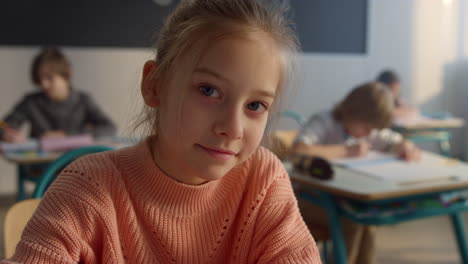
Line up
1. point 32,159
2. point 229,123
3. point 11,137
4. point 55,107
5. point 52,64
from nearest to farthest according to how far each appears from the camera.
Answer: point 229,123 < point 32,159 < point 11,137 < point 52,64 < point 55,107

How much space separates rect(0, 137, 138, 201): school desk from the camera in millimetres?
2357

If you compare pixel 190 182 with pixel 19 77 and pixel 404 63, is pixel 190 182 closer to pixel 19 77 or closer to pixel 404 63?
pixel 19 77

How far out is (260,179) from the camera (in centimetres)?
87

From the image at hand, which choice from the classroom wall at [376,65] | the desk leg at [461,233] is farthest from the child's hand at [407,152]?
the classroom wall at [376,65]

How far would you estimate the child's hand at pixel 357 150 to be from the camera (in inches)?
89.0

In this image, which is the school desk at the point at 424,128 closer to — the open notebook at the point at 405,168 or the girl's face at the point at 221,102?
the open notebook at the point at 405,168

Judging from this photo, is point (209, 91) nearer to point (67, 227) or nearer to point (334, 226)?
point (67, 227)

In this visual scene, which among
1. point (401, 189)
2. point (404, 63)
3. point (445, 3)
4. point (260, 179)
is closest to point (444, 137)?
point (404, 63)

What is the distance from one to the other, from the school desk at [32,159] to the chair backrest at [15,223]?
1.12 metres

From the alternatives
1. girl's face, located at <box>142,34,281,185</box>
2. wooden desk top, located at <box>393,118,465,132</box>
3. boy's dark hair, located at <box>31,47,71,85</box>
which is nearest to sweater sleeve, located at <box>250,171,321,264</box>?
girl's face, located at <box>142,34,281,185</box>

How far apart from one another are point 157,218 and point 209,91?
8.6 inches

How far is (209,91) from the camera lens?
70cm

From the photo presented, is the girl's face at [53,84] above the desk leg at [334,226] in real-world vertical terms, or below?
above

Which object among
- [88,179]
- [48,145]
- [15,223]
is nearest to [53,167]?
[15,223]
